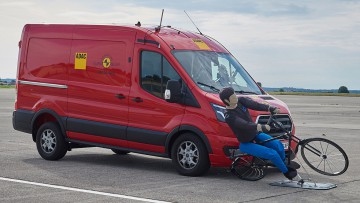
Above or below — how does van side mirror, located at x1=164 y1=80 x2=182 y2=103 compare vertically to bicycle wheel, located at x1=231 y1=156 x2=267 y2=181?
above

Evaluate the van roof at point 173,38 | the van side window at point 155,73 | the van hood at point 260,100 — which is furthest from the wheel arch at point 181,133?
the van roof at point 173,38

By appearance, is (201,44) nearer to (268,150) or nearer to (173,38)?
(173,38)

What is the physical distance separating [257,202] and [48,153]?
17.3 feet

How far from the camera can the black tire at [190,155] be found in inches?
Result: 426

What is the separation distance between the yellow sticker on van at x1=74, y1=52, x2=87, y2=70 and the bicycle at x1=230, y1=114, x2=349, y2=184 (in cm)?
322

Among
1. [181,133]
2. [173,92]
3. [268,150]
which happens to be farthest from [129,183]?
[268,150]

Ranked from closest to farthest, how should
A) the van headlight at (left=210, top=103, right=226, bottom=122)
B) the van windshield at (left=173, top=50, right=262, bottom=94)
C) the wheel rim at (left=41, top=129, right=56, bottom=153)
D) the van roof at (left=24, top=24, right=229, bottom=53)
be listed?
the van headlight at (left=210, top=103, right=226, bottom=122) → the van windshield at (left=173, top=50, right=262, bottom=94) → the van roof at (left=24, top=24, right=229, bottom=53) → the wheel rim at (left=41, top=129, right=56, bottom=153)

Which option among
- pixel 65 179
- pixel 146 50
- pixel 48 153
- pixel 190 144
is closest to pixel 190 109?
pixel 190 144

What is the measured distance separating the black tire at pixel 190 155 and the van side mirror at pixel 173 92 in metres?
0.55

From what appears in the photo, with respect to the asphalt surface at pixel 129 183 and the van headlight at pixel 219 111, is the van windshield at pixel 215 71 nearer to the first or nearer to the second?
the van headlight at pixel 219 111

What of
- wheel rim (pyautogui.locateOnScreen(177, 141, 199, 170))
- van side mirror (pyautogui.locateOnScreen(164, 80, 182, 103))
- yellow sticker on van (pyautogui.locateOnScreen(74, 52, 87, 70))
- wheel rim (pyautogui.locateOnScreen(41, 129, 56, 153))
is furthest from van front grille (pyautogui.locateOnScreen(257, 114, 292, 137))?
wheel rim (pyautogui.locateOnScreen(41, 129, 56, 153))

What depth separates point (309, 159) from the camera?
10.8 metres

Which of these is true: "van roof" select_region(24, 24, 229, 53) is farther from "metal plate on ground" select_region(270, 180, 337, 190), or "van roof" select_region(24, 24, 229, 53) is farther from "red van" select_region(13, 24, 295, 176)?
"metal plate on ground" select_region(270, 180, 337, 190)

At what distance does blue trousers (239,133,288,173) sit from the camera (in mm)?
10242
